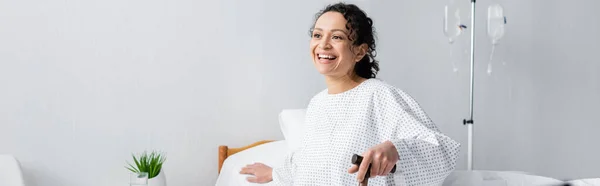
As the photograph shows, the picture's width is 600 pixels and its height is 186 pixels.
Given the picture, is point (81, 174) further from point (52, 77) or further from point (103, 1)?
point (103, 1)

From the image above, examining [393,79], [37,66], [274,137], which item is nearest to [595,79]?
[393,79]

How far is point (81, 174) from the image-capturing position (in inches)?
92.9

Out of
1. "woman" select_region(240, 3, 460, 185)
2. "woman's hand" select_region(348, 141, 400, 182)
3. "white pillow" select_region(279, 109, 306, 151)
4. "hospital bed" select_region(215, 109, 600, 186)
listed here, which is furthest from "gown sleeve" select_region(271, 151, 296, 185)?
"woman's hand" select_region(348, 141, 400, 182)

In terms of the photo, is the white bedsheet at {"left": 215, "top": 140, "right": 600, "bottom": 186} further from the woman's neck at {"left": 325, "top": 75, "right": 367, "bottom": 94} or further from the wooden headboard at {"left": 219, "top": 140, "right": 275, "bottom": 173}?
the woman's neck at {"left": 325, "top": 75, "right": 367, "bottom": 94}

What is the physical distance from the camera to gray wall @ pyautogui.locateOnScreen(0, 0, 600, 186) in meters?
2.27

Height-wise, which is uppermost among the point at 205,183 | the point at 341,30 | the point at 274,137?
the point at 341,30

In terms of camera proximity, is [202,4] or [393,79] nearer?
[202,4]

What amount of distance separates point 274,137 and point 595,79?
1.60 metres

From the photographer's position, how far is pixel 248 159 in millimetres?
2236

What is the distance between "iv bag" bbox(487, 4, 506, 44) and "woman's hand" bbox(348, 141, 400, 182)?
1.73m

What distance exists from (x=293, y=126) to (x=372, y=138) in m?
0.92

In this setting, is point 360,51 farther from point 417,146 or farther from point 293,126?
point 293,126

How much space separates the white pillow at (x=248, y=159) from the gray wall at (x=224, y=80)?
0.74 ft

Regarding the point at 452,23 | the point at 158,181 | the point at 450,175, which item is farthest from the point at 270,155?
the point at 452,23
